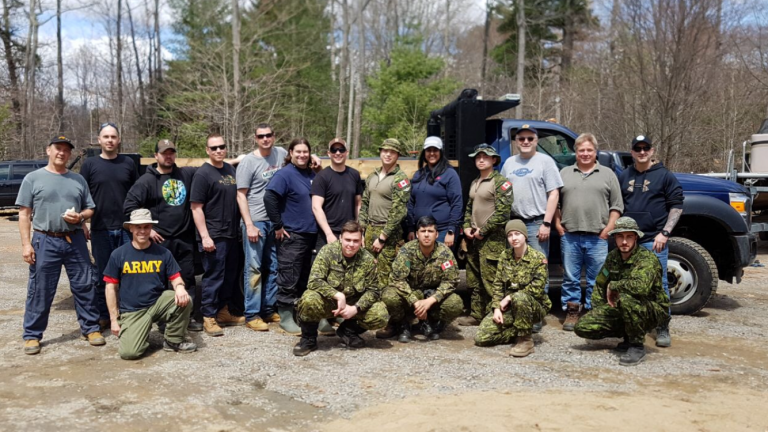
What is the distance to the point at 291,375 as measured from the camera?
4559mm

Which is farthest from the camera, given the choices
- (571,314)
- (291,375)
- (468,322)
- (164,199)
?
(468,322)

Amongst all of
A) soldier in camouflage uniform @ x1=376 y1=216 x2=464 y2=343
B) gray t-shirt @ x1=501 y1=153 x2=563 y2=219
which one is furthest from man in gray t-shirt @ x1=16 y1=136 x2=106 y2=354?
gray t-shirt @ x1=501 y1=153 x2=563 y2=219

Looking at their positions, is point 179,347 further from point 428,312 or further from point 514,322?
point 514,322

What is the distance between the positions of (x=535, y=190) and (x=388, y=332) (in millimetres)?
1859

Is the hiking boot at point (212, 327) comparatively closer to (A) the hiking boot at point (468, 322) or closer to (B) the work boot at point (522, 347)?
(A) the hiking boot at point (468, 322)

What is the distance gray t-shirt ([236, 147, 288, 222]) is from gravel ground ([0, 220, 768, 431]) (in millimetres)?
1130

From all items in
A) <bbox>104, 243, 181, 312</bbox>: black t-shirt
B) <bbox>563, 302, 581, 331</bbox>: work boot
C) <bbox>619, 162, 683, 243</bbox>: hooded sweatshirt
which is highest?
<bbox>619, 162, 683, 243</bbox>: hooded sweatshirt

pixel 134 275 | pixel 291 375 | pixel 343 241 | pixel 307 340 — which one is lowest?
pixel 291 375

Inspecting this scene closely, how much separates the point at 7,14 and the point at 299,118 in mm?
15642

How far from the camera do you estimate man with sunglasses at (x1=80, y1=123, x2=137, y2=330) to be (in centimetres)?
562

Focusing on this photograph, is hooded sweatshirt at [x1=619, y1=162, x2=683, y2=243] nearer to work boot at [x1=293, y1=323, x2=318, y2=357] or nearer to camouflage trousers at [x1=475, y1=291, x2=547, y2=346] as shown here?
camouflage trousers at [x1=475, y1=291, x2=547, y2=346]

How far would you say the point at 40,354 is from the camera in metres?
5.06

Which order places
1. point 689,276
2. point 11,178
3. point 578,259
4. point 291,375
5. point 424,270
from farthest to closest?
point 11,178 < point 689,276 < point 578,259 < point 424,270 < point 291,375

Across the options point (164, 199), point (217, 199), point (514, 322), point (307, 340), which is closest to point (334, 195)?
point (217, 199)
